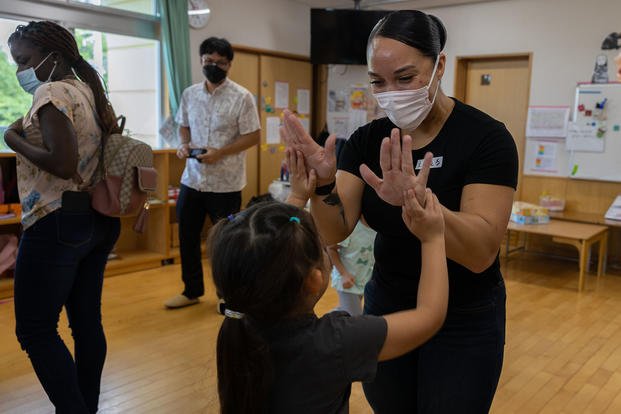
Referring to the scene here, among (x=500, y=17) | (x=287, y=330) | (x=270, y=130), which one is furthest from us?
(x=270, y=130)

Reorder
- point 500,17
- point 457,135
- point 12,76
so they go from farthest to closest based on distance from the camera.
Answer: point 500,17 → point 12,76 → point 457,135

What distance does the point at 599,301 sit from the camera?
4.14m

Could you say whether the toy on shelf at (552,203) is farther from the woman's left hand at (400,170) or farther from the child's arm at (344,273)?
the woman's left hand at (400,170)

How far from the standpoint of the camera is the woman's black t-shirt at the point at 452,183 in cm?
116

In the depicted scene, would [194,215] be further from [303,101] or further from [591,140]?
[591,140]

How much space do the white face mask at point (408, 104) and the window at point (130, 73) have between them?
3754 millimetres

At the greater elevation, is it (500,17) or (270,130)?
(500,17)

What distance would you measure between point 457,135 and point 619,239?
15.4 feet

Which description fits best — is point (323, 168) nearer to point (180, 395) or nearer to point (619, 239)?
point (180, 395)

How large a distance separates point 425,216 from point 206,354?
225 cm

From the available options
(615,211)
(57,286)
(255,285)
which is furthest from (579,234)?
(255,285)

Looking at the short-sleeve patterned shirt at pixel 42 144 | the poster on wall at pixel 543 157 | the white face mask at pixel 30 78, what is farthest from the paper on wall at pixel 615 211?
the white face mask at pixel 30 78

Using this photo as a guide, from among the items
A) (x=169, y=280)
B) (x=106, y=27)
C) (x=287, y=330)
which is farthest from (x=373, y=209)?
(x=106, y=27)

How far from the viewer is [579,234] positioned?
444cm
